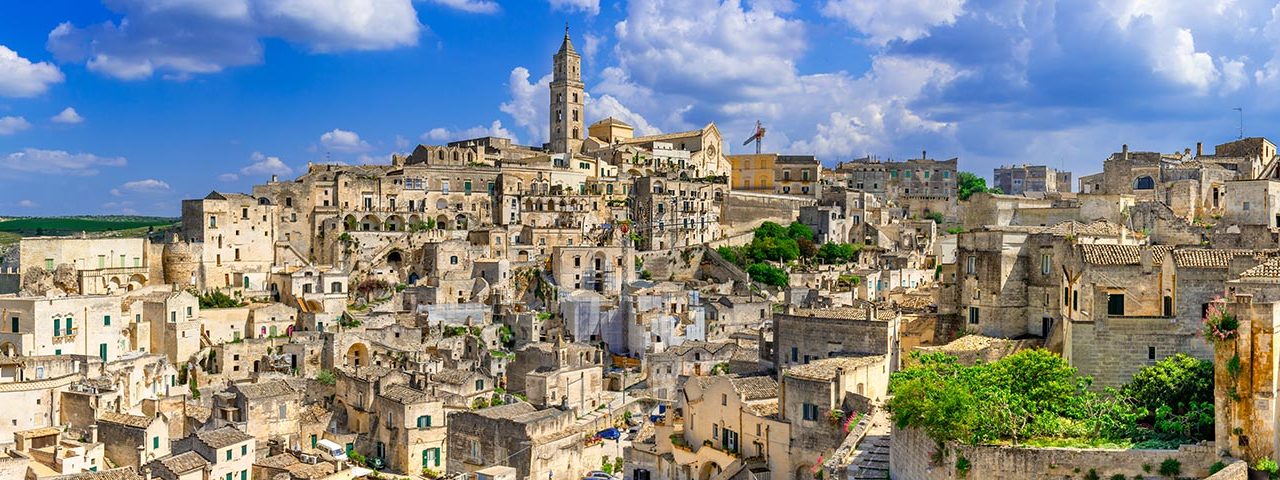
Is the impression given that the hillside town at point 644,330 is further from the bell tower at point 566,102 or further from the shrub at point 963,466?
the bell tower at point 566,102

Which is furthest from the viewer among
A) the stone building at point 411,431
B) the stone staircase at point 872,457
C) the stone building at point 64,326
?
the stone building at point 64,326

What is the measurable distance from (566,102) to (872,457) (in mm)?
67316

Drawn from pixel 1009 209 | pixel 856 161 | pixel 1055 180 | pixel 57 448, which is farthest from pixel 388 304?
pixel 1055 180

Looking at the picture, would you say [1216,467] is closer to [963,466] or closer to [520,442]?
[963,466]

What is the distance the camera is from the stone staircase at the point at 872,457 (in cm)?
2168

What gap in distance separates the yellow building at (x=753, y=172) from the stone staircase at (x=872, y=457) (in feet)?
192

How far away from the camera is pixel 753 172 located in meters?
83.3

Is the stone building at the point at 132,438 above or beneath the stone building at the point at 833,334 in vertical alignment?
beneath

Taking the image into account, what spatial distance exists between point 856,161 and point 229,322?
54887mm

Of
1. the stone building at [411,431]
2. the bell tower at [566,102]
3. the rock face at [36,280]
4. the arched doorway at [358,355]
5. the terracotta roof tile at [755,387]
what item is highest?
the bell tower at [566,102]

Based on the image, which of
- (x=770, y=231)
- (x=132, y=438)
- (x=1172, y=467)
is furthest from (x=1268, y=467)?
(x=770, y=231)

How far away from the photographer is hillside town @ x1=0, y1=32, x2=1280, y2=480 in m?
20.0

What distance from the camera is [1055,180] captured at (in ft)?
312

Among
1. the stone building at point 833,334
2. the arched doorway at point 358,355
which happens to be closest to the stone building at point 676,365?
the stone building at point 833,334
